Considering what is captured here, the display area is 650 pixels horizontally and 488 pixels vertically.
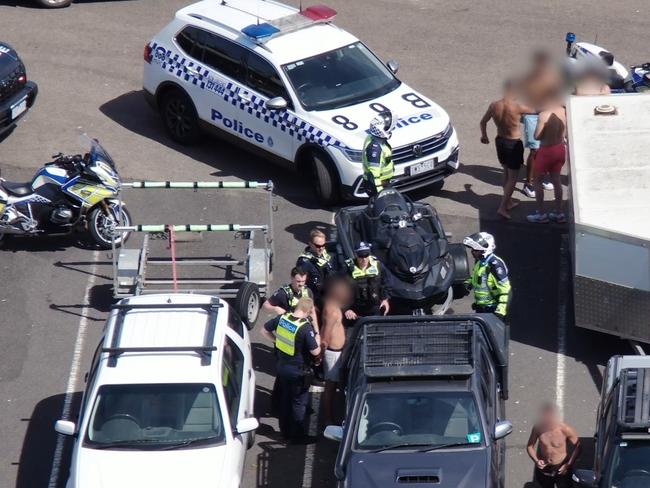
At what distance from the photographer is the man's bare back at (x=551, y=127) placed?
51.6 ft

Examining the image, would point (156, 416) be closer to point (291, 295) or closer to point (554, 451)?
point (291, 295)

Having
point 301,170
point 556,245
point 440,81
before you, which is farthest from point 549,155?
point 440,81

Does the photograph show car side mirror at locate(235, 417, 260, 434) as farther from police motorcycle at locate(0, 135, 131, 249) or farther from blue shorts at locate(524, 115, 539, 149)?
blue shorts at locate(524, 115, 539, 149)

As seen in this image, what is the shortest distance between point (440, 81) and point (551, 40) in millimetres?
2447

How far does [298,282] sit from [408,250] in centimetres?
144

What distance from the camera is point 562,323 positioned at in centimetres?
1438

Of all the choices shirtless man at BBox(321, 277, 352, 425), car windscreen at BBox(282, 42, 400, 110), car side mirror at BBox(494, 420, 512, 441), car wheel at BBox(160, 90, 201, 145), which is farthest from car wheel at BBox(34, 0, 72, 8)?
car side mirror at BBox(494, 420, 512, 441)

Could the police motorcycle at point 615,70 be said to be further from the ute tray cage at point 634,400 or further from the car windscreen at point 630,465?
the car windscreen at point 630,465

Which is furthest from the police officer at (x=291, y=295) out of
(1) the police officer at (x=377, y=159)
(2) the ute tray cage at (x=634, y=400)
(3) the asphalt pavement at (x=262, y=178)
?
(2) the ute tray cage at (x=634, y=400)

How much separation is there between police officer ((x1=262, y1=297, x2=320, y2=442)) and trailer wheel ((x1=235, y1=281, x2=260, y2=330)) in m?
1.31

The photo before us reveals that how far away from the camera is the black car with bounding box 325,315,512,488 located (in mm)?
10523

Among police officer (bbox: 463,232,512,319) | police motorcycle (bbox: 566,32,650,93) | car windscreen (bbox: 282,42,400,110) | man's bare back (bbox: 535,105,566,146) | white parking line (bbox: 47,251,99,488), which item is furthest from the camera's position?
police motorcycle (bbox: 566,32,650,93)

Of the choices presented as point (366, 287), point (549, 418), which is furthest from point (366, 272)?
point (549, 418)

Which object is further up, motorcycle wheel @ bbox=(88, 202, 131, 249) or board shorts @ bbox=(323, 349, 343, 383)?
board shorts @ bbox=(323, 349, 343, 383)
